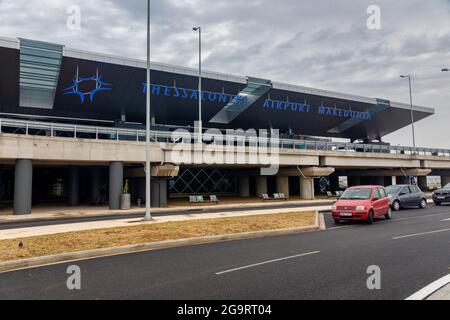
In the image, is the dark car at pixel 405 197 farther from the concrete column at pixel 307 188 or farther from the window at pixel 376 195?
the concrete column at pixel 307 188

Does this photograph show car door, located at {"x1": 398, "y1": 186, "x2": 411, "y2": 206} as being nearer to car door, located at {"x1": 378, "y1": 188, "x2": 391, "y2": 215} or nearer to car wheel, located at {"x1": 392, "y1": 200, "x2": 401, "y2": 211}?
car wheel, located at {"x1": 392, "y1": 200, "x2": 401, "y2": 211}

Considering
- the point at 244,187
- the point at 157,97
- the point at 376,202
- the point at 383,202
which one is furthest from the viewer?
the point at 244,187

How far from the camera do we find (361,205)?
15188mm

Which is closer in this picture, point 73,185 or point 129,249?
point 129,249

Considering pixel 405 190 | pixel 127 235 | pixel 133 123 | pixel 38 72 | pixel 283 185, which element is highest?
pixel 38 72

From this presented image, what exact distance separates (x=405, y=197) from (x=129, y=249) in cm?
1886

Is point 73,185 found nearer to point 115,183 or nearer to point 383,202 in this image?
point 115,183

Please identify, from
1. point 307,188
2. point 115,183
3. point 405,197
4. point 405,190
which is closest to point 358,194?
point 405,197

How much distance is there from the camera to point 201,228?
1345cm

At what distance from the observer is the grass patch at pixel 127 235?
375 inches

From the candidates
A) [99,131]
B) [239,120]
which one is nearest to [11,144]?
[99,131]

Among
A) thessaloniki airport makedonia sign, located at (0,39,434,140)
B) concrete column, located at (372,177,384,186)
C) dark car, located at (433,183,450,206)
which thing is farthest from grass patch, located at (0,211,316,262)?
concrete column, located at (372,177,384,186)
